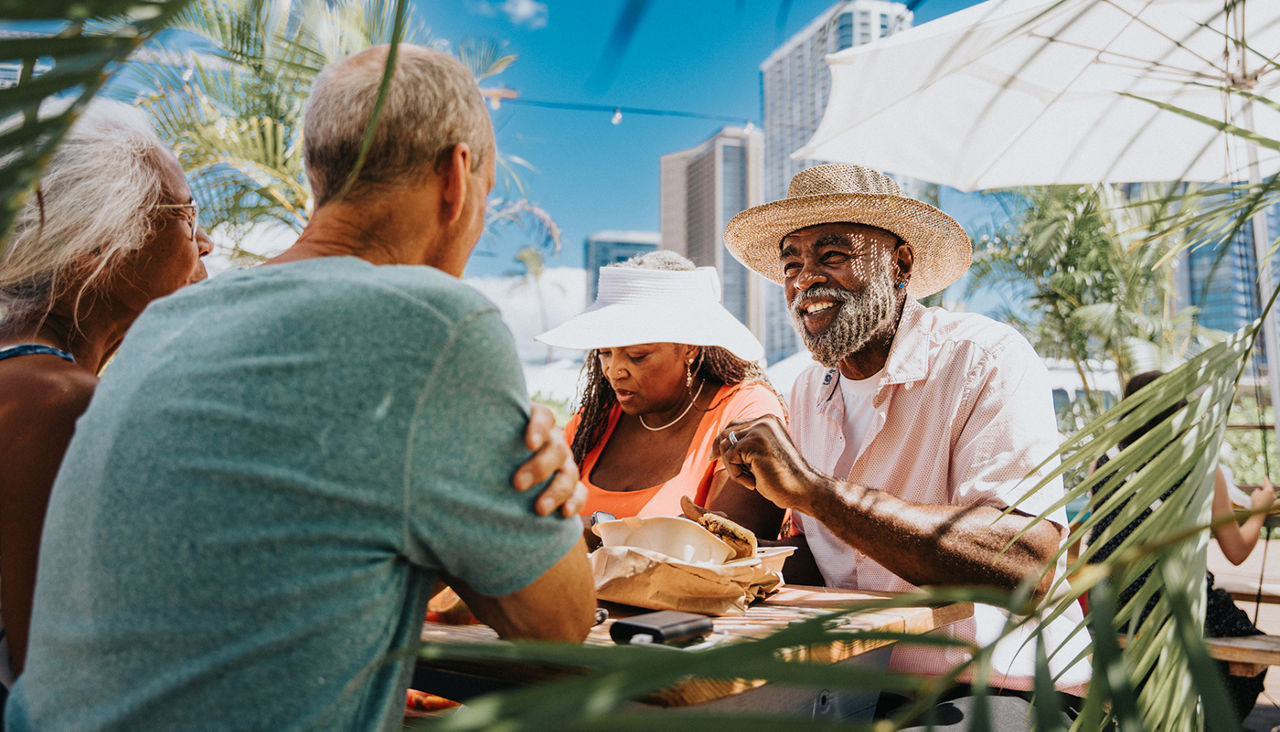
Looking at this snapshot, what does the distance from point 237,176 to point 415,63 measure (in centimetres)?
608

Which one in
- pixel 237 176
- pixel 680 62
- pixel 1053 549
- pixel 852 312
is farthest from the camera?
pixel 237 176

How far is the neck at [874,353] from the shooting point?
2791 mm

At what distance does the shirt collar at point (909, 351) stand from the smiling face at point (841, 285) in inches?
Answer: 3.6

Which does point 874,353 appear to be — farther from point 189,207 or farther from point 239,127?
point 239,127

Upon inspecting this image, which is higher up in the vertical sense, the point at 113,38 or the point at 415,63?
the point at 415,63

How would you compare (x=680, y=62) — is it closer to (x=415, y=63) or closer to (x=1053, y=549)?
(x=415, y=63)

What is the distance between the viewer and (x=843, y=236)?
9.44ft

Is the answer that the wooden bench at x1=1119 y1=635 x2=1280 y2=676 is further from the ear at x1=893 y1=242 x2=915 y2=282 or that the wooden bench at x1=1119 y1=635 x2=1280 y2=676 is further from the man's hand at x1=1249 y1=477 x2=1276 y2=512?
the ear at x1=893 y1=242 x2=915 y2=282

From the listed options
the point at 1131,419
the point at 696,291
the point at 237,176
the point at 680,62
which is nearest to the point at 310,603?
the point at 1131,419

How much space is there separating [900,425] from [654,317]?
1019 millimetres

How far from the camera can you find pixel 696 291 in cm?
337

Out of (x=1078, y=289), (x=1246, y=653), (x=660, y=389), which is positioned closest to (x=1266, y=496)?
(x=1246, y=653)

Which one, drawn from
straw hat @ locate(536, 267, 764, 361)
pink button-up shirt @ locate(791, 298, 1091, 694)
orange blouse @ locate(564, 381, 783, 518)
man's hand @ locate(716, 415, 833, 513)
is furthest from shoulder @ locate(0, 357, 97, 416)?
pink button-up shirt @ locate(791, 298, 1091, 694)

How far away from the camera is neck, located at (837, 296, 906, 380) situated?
279cm
